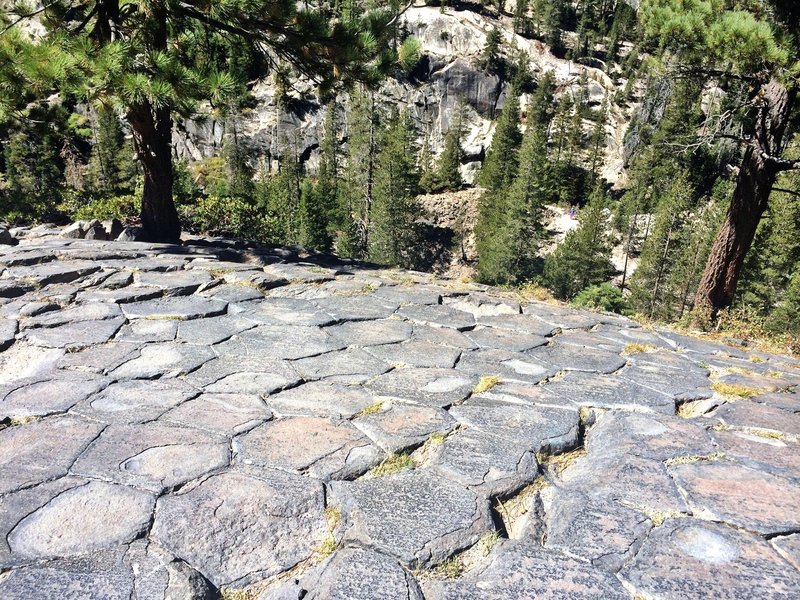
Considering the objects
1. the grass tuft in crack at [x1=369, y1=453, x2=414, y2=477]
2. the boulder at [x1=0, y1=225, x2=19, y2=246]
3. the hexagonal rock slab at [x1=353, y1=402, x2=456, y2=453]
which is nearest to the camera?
the grass tuft in crack at [x1=369, y1=453, x2=414, y2=477]

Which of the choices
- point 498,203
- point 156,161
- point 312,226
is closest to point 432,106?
point 498,203

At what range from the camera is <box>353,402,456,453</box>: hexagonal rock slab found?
229 cm

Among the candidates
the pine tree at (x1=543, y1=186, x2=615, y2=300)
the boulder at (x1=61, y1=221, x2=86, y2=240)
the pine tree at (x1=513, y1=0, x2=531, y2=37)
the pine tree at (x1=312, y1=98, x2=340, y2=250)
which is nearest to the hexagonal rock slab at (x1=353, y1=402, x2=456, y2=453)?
the boulder at (x1=61, y1=221, x2=86, y2=240)

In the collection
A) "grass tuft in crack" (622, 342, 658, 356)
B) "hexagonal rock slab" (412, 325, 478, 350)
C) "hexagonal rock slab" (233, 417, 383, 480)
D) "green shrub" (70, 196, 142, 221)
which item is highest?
"green shrub" (70, 196, 142, 221)

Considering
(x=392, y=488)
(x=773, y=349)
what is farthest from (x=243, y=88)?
(x=773, y=349)

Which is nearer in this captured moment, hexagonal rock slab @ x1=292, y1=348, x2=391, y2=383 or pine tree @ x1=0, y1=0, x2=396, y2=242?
hexagonal rock slab @ x1=292, y1=348, x2=391, y2=383

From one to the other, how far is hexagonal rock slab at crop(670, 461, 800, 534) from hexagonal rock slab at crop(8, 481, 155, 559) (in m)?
1.94

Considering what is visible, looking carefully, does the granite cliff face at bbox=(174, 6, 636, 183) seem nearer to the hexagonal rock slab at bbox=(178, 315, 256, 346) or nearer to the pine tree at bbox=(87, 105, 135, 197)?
the pine tree at bbox=(87, 105, 135, 197)

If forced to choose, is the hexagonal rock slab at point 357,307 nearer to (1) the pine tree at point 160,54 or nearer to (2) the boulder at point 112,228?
(1) the pine tree at point 160,54

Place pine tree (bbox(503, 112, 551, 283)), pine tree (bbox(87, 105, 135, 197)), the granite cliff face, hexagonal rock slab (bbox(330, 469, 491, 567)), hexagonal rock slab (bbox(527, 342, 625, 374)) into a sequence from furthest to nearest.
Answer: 1. the granite cliff face
2. pine tree (bbox(87, 105, 135, 197))
3. pine tree (bbox(503, 112, 551, 283))
4. hexagonal rock slab (bbox(527, 342, 625, 374))
5. hexagonal rock slab (bbox(330, 469, 491, 567))

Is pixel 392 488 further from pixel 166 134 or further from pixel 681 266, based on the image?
pixel 681 266

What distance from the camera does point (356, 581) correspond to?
1.49m

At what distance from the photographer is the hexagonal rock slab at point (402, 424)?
229 cm

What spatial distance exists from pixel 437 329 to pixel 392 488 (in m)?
2.26
